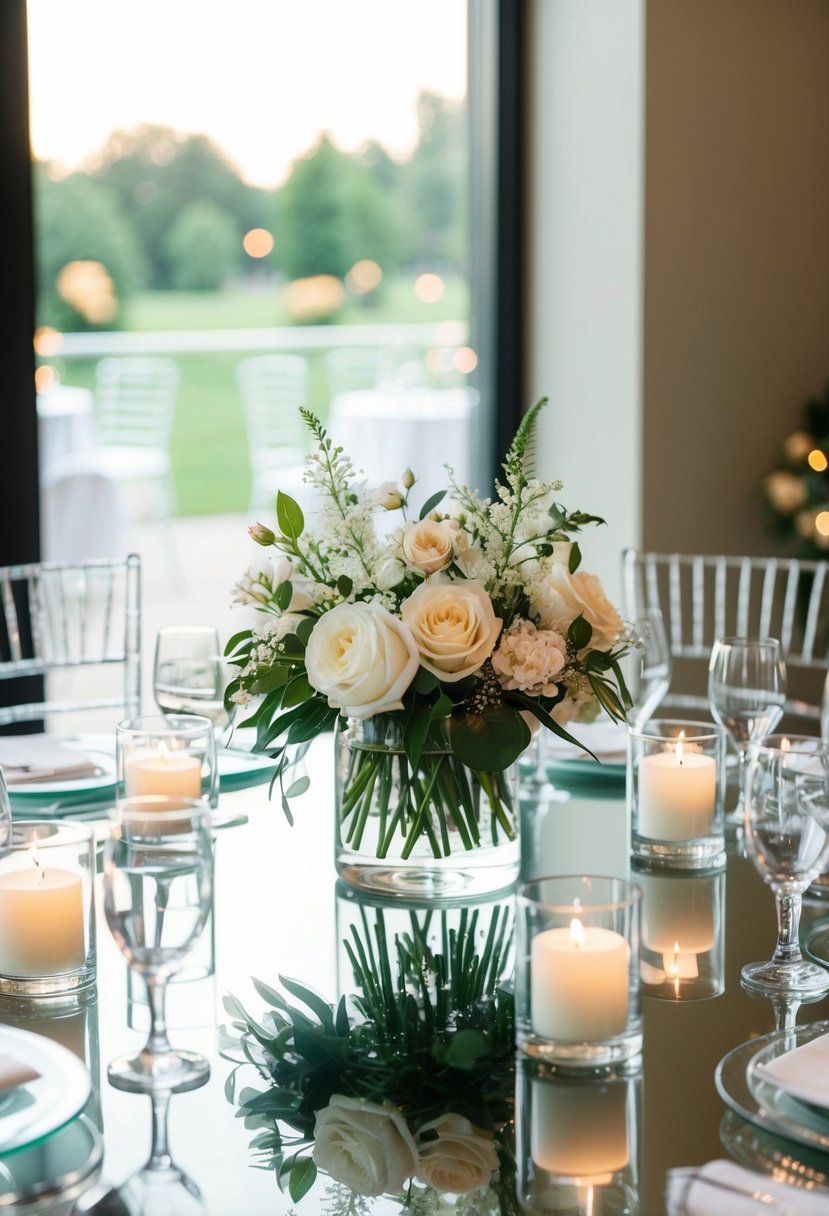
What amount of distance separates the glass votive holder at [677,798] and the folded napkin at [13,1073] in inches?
26.9

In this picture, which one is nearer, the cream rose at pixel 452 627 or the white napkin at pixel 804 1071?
the white napkin at pixel 804 1071

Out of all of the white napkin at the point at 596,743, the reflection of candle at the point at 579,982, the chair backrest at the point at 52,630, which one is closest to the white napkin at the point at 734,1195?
the reflection of candle at the point at 579,982

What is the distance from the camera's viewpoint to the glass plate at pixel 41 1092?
0.87m

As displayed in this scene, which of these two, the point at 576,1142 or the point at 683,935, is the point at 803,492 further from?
the point at 576,1142

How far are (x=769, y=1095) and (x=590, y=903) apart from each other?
0.53ft

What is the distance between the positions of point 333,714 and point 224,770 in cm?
50

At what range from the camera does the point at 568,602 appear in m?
1.29

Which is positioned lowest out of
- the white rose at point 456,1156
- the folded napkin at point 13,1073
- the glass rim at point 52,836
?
the white rose at point 456,1156

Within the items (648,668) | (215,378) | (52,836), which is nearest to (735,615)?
(648,668)

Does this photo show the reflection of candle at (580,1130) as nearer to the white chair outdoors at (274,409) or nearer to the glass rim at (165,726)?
the glass rim at (165,726)

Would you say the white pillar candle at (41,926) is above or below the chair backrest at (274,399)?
below

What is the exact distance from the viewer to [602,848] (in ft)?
5.03

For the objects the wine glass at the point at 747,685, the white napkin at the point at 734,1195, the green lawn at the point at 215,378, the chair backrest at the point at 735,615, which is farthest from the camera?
the green lawn at the point at 215,378

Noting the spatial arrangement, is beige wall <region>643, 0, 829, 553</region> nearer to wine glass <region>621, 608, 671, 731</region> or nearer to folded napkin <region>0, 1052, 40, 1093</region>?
wine glass <region>621, 608, 671, 731</region>
